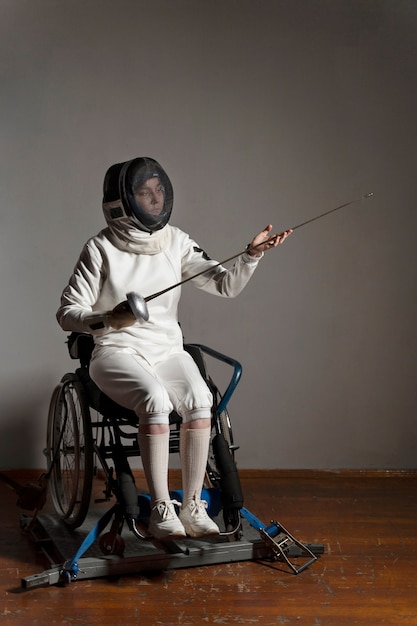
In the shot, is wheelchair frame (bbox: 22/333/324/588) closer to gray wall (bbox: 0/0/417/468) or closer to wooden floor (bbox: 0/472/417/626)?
wooden floor (bbox: 0/472/417/626)

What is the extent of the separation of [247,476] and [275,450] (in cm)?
17

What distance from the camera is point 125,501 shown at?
2.76m

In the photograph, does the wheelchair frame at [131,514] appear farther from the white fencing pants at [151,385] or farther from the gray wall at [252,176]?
the gray wall at [252,176]

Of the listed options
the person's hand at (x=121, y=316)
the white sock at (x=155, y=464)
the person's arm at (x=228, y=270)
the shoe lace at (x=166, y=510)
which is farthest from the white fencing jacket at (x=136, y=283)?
the shoe lace at (x=166, y=510)

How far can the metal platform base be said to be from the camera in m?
2.71

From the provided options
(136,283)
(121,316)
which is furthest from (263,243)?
(121,316)

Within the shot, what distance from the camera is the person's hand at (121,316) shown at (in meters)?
2.75

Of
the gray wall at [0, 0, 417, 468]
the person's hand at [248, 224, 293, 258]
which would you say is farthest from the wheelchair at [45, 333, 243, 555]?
the gray wall at [0, 0, 417, 468]

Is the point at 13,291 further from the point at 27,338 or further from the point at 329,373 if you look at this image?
the point at 329,373

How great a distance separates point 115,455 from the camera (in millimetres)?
2844

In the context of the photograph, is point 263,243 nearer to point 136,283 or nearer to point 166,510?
point 136,283

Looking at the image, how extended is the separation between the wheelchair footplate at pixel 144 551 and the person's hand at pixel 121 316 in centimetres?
59

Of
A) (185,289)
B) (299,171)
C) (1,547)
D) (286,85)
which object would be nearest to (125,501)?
(1,547)

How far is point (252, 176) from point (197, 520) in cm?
173
